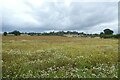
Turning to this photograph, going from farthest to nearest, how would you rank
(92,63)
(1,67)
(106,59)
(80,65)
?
(106,59) → (92,63) → (80,65) → (1,67)

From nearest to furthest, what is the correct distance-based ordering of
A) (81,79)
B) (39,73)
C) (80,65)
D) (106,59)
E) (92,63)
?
(81,79) < (39,73) < (80,65) < (92,63) < (106,59)

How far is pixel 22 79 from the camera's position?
11.5 meters

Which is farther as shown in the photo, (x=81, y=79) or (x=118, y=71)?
(x=118, y=71)

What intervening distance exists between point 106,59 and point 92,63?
223 centimetres

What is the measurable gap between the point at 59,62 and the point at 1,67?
3.75 meters

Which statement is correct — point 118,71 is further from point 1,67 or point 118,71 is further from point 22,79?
point 1,67

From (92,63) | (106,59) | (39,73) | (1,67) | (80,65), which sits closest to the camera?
(39,73)

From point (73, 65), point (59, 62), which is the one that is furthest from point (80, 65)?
point (59, 62)

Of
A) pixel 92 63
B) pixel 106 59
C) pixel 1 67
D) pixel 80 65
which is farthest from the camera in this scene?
pixel 106 59

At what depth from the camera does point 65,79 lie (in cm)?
1145

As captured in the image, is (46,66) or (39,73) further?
(46,66)

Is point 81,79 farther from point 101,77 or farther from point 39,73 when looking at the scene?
point 39,73

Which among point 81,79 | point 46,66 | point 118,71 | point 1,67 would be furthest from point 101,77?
point 1,67

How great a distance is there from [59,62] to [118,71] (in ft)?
14.0
